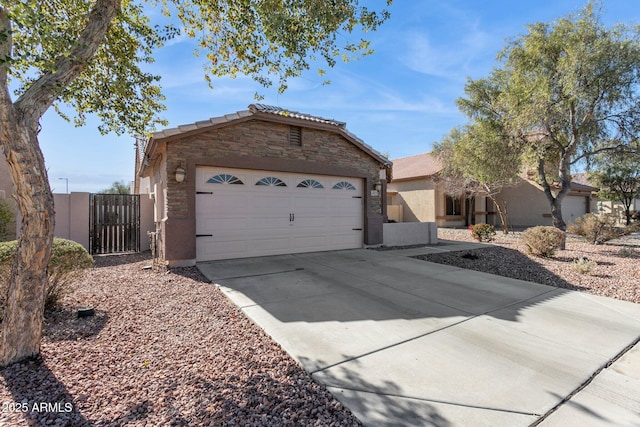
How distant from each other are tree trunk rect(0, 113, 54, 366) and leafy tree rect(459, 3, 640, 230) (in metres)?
13.8

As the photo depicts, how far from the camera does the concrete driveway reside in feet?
7.84

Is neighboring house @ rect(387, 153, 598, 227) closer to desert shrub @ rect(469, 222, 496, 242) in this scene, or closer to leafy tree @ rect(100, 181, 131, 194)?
desert shrub @ rect(469, 222, 496, 242)

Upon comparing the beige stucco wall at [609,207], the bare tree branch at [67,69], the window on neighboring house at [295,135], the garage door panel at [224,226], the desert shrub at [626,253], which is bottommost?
the desert shrub at [626,253]

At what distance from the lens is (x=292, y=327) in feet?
12.7

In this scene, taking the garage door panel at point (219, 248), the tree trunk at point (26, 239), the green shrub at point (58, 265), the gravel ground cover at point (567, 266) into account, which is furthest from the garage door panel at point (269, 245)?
the tree trunk at point (26, 239)

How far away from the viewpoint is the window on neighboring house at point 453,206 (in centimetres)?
2089

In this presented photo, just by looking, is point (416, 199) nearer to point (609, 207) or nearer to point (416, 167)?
point (416, 167)

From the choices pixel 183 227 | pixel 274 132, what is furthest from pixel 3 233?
pixel 274 132

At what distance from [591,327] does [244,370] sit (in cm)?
437

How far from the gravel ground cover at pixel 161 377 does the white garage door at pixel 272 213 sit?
149 inches

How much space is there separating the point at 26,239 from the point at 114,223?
8.46 meters

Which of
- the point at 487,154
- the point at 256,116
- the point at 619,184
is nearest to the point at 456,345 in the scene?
the point at 256,116

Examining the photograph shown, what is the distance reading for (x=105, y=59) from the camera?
5.23m

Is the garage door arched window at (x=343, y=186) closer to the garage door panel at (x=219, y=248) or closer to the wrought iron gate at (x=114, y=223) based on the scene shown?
the garage door panel at (x=219, y=248)
